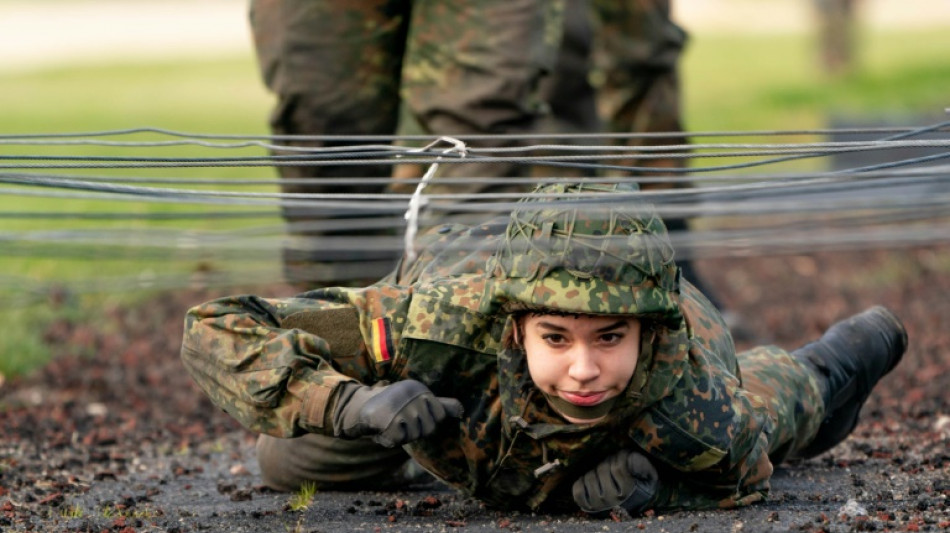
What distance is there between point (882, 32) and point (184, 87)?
12.7 m

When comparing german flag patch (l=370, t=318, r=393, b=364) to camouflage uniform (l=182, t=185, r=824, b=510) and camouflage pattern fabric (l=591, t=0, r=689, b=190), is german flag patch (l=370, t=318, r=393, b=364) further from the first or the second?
camouflage pattern fabric (l=591, t=0, r=689, b=190)

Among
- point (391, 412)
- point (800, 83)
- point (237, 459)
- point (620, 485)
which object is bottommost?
point (237, 459)

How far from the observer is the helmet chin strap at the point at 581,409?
359 centimetres

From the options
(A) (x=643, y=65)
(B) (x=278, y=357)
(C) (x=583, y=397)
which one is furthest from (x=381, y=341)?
(A) (x=643, y=65)

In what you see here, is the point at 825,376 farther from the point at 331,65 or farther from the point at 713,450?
the point at 331,65

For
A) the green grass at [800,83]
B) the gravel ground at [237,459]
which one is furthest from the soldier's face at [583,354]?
the green grass at [800,83]

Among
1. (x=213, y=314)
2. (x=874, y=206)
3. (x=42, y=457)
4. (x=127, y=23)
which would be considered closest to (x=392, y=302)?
(x=213, y=314)

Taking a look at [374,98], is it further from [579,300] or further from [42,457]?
[579,300]

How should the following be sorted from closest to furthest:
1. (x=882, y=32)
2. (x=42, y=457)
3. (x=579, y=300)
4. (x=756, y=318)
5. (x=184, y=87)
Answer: (x=579, y=300), (x=42, y=457), (x=756, y=318), (x=184, y=87), (x=882, y=32)

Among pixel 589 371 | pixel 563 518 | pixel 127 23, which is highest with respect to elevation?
pixel 127 23

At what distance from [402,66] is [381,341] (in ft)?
6.14

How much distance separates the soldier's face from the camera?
136 inches

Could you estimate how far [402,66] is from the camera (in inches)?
214

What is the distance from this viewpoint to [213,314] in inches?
150
